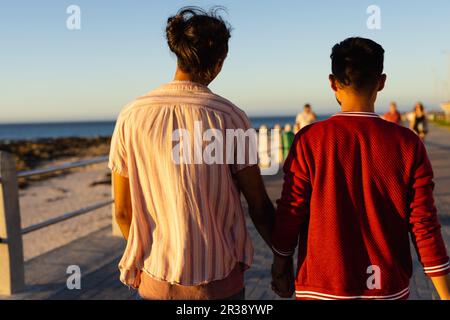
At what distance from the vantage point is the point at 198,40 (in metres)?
1.97

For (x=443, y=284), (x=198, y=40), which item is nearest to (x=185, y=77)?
(x=198, y=40)

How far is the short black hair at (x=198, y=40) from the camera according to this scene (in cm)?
197

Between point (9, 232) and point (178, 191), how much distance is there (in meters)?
3.35

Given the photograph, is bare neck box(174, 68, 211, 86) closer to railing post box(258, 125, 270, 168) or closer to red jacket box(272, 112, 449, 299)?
red jacket box(272, 112, 449, 299)

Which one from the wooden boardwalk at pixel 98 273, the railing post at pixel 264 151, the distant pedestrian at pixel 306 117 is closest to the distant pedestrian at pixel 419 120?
the distant pedestrian at pixel 306 117

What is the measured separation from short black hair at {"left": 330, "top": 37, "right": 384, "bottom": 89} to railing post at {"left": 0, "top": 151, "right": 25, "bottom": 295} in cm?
352

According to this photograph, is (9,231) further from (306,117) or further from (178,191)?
(306,117)

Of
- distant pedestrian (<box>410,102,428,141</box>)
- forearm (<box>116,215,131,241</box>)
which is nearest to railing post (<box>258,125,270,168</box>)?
distant pedestrian (<box>410,102,428,141</box>)

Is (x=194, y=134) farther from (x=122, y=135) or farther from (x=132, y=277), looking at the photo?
(x=132, y=277)

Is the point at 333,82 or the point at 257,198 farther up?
the point at 333,82

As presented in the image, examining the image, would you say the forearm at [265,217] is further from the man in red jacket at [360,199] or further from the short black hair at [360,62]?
the short black hair at [360,62]

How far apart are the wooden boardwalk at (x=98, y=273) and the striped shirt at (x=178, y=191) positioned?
8.36ft

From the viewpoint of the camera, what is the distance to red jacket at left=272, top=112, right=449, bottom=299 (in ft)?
6.34

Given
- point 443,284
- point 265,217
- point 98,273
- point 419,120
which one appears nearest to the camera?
point 443,284
